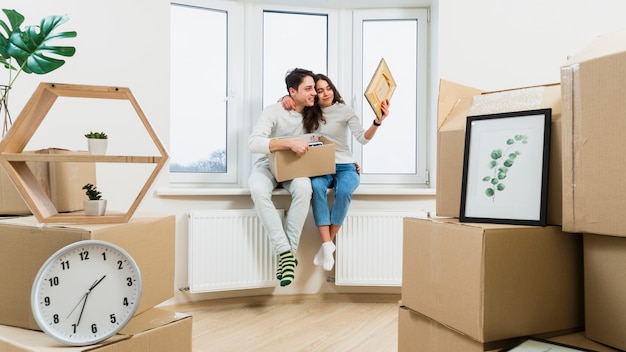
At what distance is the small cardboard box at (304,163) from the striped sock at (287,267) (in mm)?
396

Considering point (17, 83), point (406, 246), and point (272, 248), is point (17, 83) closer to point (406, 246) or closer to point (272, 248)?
point (272, 248)

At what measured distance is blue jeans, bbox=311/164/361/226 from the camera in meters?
2.46

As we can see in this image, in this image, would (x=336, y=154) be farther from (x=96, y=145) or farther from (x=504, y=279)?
(x=504, y=279)

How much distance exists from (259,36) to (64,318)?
2166 millimetres

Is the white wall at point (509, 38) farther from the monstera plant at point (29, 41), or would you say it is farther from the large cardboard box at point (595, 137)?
the monstera plant at point (29, 41)

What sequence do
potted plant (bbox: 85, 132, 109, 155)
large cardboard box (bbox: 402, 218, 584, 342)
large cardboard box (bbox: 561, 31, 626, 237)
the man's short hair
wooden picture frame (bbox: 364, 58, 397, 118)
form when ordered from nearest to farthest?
large cardboard box (bbox: 561, 31, 626, 237)
large cardboard box (bbox: 402, 218, 584, 342)
potted plant (bbox: 85, 132, 109, 155)
wooden picture frame (bbox: 364, 58, 397, 118)
the man's short hair

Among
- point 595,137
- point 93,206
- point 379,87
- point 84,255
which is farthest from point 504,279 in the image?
point 379,87

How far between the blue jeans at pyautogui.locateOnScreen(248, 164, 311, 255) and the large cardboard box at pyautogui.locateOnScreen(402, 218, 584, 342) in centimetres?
128

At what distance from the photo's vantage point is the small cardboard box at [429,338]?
1.04m

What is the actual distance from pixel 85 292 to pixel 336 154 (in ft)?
5.68

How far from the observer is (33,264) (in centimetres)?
114

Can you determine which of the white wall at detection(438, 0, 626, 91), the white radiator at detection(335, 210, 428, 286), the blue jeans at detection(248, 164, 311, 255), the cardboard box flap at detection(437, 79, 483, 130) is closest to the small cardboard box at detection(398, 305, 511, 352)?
the cardboard box flap at detection(437, 79, 483, 130)

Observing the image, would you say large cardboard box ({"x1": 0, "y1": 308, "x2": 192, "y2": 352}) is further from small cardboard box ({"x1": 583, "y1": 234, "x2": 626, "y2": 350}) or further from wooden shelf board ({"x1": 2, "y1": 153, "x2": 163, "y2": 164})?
small cardboard box ({"x1": 583, "y1": 234, "x2": 626, "y2": 350})

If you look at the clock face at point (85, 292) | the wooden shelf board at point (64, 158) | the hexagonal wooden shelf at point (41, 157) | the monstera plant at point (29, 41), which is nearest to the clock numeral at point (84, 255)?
the clock face at point (85, 292)
